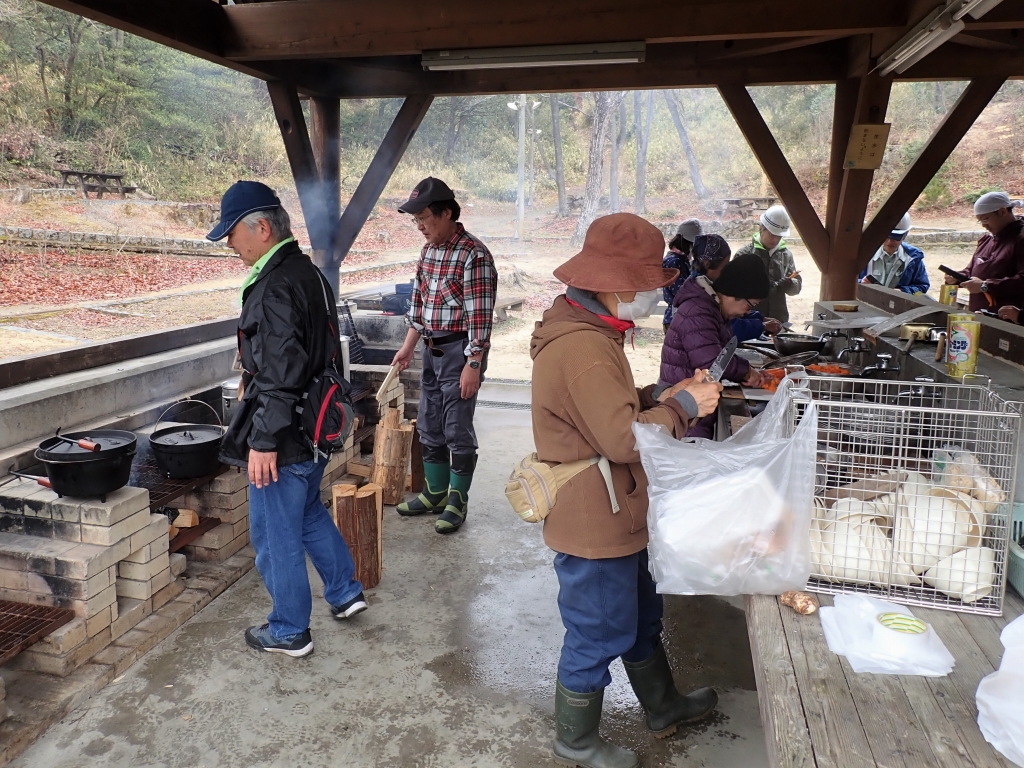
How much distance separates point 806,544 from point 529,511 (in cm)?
75

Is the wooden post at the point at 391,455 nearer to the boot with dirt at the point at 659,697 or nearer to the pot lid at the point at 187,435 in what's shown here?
the pot lid at the point at 187,435

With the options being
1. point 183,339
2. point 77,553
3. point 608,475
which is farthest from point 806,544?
point 183,339

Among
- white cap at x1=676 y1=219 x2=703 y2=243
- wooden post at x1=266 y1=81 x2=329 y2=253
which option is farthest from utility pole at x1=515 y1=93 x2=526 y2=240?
white cap at x1=676 y1=219 x2=703 y2=243

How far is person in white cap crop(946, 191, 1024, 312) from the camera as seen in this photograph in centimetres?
604

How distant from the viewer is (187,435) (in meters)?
3.71

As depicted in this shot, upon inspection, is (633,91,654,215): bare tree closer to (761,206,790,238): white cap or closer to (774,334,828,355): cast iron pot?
(761,206,790,238): white cap

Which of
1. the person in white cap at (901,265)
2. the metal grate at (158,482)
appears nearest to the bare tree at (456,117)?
the person in white cap at (901,265)

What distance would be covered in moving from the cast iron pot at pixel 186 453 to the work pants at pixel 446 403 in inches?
47.5

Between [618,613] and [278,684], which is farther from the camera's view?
[278,684]

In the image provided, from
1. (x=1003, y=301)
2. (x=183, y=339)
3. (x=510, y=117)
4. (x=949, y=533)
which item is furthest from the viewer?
(x=510, y=117)

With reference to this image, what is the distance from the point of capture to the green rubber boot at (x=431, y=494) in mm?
4602

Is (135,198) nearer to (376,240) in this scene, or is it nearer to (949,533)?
(376,240)

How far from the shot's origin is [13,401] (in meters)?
3.47

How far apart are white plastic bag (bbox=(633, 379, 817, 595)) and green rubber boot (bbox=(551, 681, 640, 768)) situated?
0.72 meters
